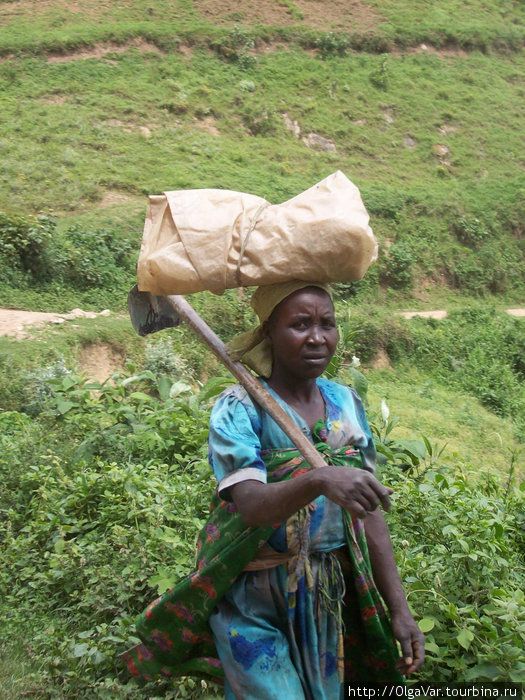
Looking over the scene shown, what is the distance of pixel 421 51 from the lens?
20.9 metres

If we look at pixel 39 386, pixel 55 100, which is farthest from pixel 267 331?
pixel 55 100

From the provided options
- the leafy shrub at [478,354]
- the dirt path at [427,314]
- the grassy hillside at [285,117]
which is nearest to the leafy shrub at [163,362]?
the grassy hillside at [285,117]

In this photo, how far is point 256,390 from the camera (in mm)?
2119

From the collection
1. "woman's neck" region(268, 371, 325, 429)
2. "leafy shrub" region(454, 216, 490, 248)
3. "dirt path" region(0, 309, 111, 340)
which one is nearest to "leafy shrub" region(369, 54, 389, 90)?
"leafy shrub" region(454, 216, 490, 248)

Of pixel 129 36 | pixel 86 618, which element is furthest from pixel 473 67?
pixel 86 618

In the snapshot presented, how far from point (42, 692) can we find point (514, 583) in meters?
1.81

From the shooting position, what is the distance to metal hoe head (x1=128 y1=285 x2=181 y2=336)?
95.3 inches

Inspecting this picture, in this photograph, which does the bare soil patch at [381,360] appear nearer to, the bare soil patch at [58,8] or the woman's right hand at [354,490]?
the woman's right hand at [354,490]

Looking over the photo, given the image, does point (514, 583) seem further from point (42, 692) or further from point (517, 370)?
point (517, 370)

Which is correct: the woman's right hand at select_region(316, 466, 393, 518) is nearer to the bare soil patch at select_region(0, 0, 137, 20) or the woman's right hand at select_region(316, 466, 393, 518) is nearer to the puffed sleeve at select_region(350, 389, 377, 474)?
the puffed sleeve at select_region(350, 389, 377, 474)

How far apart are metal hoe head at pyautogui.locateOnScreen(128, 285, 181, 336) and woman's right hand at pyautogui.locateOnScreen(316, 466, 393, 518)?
0.87m

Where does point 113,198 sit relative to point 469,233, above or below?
above

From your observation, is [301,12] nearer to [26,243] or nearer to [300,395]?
[26,243]

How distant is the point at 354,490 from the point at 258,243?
0.69 m
